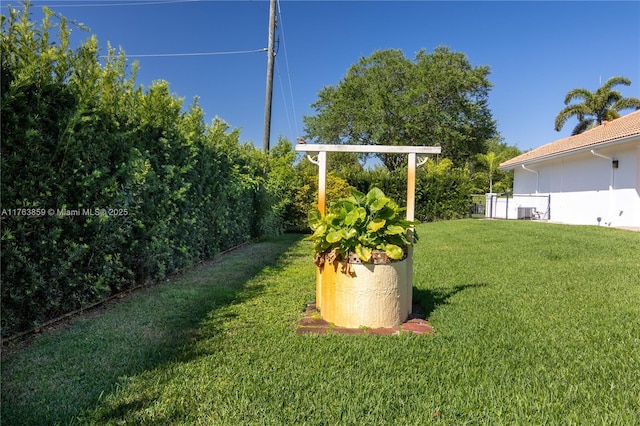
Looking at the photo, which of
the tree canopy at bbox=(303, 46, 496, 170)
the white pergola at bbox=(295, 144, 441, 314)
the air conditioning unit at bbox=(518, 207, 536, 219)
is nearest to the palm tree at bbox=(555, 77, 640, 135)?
the tree canopy at bbox=(303, 46, 496, 170)

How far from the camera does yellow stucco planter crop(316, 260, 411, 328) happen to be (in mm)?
3334

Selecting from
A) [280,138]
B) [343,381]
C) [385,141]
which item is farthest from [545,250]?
[385,141]

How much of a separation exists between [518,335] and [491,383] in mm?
1028

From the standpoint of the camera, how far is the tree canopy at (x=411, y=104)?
26688 mm

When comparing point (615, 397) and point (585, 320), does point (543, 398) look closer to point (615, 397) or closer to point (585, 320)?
point (615, 397)

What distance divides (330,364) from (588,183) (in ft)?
51.3

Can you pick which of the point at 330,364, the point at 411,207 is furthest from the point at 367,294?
the point at 411,207

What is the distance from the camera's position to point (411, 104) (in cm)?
2702

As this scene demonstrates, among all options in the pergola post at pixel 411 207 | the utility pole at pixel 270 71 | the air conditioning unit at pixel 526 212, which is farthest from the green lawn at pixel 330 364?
the air conditioning unit at pixel 526 212

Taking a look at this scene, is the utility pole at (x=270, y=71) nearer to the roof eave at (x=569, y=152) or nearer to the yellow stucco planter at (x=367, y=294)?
the yellow stucco planter at (x=367, y=294)

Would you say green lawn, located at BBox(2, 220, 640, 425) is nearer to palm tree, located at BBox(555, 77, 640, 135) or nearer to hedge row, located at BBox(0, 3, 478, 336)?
hedge row, located at BBox(0, 3, 478, 336)

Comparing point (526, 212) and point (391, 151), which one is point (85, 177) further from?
point (526, 212)

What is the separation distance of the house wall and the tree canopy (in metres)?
9.59

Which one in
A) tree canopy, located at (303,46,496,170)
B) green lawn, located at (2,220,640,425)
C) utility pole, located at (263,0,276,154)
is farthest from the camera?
tree canopy, located at (303,46,496,170)
